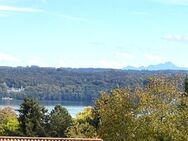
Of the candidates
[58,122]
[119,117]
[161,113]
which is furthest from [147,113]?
[58,122]

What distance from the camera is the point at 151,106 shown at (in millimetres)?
40500

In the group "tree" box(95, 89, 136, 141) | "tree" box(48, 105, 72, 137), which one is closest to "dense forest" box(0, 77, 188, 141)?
"tree" box(95, 89, 136, 141)

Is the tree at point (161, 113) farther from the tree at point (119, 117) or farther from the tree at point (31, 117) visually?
the tree at point (31, 117)

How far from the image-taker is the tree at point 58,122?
259 feet

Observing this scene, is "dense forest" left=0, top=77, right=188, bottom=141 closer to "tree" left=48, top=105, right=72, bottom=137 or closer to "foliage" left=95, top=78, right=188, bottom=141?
"foliage" left=95, top=78, right=188, bottom=141

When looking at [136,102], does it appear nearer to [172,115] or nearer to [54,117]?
[172,115]

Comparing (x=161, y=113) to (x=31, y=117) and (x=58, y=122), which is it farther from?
(x=58, y=122)

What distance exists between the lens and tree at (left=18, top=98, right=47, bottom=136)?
70812mm

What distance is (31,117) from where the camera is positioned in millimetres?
72500

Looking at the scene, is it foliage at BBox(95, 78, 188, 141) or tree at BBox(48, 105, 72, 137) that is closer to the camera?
foliage at BBox(95, 78, 188, 141)

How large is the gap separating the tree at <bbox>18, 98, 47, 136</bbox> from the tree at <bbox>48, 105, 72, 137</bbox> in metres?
3.32

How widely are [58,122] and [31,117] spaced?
11.9 meters

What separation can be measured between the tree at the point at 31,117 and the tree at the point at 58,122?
3.32 metres

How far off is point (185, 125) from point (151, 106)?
256cm
